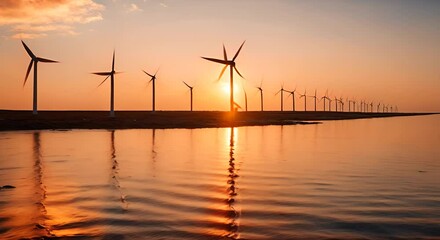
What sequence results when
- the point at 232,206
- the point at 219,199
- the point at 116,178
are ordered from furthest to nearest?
the point at 116,178, the point at 219,199, the point at 232,206

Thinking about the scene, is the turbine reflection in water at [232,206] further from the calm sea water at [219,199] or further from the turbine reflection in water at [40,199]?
the turbine reflection in water at [40,199]

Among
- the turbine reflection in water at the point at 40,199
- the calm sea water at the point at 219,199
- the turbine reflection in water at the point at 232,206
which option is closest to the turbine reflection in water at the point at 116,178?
the calm sea water at the point at 219,199

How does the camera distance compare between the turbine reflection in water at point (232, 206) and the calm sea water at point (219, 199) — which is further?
the calm sea water at point (219, 199)

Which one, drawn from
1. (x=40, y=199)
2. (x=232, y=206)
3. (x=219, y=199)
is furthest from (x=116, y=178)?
(x=232, y=206)

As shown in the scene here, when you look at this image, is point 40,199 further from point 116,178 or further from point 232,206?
point 232,206

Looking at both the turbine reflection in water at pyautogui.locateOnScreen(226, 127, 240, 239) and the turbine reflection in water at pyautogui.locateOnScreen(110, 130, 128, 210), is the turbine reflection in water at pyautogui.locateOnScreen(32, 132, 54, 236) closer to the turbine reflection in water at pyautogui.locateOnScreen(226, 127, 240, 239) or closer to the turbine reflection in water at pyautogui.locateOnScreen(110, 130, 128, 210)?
the turbine reflection in water at pyautogui.locateOnScreen(110, 130, 128, 210)

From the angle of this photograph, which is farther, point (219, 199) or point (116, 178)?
point (116, 178)

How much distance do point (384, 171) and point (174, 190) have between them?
1184cm

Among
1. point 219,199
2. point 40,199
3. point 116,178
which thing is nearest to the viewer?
point 40,199

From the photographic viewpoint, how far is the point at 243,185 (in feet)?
58.5

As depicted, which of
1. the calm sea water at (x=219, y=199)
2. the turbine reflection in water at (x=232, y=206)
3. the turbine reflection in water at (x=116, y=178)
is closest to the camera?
the turbine reflection in water at (x=232, y=206)

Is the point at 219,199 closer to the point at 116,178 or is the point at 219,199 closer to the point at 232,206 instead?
the point at 232,206

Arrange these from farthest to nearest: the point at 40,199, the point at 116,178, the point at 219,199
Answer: the point at 116,178 < the point at 219,199 < the point at 40,199

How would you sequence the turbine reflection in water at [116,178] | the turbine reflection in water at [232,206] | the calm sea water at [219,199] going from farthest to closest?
the turbine reflection in water at [116,178] → the calm sea water at [219,199] → the turbine reflection in water at [232,206]
